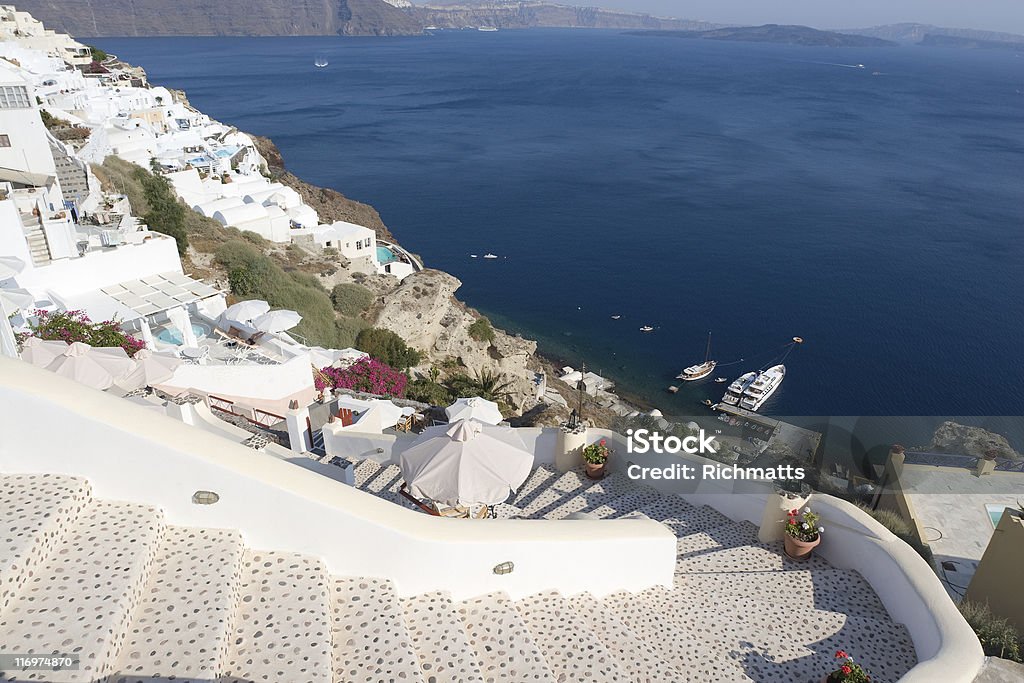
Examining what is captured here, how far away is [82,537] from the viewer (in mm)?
3785

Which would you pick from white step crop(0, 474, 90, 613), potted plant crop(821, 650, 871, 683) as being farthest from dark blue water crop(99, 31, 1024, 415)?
white step crop(0, 474, 90, 613)

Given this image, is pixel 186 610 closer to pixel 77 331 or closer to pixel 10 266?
pixel 77 331

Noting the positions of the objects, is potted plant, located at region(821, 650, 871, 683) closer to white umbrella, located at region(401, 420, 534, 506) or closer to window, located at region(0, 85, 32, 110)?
white umbrella, located at region(401, 420, 534, 506)

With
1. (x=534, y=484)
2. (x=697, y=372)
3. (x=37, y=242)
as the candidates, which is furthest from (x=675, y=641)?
(x=697, y=372)

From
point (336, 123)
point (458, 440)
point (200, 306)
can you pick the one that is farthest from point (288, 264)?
point (336, 123)

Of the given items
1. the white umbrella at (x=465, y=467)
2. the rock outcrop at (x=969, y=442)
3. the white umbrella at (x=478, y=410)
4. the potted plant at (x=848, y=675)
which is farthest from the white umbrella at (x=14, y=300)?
the rock outcrop at (x=969, y=442)

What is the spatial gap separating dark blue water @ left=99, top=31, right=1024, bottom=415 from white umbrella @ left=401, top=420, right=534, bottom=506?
2767 centimetres

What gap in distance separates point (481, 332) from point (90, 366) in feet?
60.4

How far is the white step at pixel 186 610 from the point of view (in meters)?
3.20

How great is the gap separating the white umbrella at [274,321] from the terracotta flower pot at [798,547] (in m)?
13.6

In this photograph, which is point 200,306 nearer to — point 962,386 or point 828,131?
point 962,386

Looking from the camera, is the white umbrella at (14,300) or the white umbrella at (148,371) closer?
the white umbrella at (148,371)

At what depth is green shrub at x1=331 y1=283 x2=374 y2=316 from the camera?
25.1m

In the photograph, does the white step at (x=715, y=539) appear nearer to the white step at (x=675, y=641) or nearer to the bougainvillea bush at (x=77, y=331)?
the white step at (x=675, y=641)
